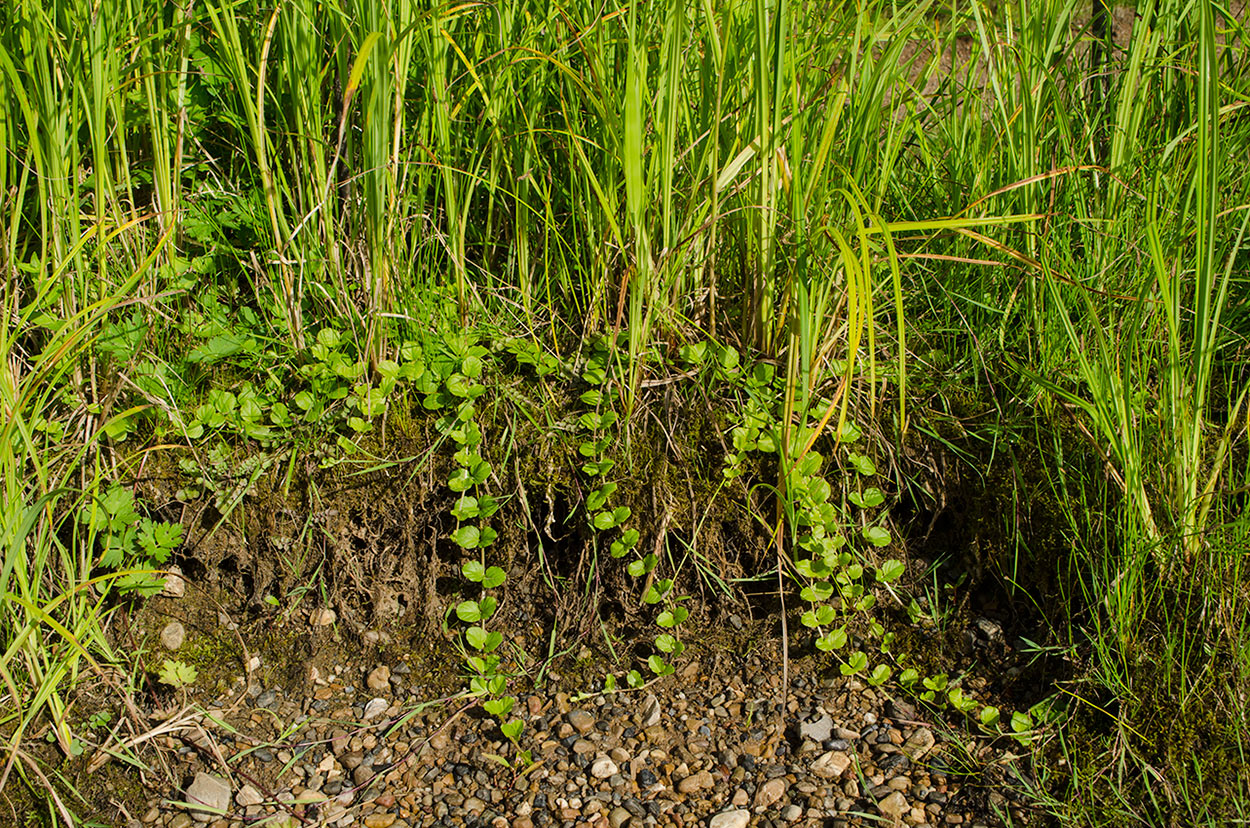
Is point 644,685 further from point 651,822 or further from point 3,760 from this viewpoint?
point 3,760

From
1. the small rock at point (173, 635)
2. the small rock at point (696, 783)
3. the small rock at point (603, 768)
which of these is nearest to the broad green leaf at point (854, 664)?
the small rock at point (696, 783)

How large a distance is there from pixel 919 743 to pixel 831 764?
0.51 ft

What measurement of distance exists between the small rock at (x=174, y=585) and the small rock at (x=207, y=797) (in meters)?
0.36

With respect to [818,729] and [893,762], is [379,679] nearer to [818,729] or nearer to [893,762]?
[818,729]

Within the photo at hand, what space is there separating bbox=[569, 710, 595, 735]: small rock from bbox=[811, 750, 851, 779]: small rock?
0.38 meters

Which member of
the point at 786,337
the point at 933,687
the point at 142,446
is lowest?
the point at 933,687

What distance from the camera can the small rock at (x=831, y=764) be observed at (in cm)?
157

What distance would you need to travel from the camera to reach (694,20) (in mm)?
1890

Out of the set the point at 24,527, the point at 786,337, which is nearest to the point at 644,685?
the point at 786,337

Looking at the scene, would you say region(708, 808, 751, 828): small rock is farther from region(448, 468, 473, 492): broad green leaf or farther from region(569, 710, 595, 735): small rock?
region(448, 468, 473, 492): broad green leaf

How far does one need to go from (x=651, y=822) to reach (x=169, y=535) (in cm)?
97

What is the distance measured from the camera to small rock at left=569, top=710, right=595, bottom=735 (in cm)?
166

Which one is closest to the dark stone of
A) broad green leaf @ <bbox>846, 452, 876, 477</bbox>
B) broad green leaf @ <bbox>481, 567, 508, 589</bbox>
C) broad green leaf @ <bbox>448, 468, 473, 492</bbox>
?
broad green leaf @ <bbox>846, 452, 876, 477</bbox>

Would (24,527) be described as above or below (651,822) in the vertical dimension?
above
